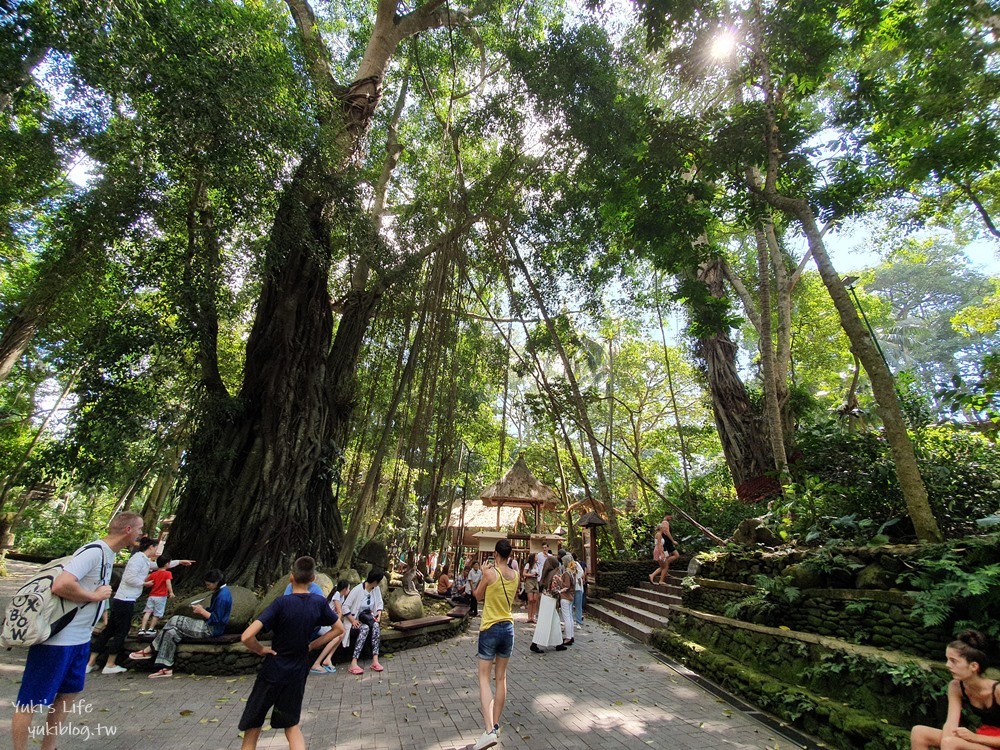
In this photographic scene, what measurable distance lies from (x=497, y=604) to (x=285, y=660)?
159cm

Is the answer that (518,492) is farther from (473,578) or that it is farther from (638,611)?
(638,611)

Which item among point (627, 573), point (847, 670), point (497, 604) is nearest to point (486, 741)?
point (497, 604)

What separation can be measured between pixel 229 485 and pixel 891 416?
26.5 feet

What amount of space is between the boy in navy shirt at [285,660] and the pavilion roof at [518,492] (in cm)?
1151

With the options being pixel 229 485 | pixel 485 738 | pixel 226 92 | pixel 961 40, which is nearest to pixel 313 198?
pixel 226 92

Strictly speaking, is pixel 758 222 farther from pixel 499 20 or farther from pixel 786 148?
pixel 499 20

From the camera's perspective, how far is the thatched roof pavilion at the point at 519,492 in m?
14.2

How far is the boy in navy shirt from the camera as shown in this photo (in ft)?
8.39

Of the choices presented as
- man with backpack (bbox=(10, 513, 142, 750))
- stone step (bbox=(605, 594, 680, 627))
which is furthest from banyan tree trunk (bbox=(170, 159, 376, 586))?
stone step (bbox=(605, 594, 680, 627))

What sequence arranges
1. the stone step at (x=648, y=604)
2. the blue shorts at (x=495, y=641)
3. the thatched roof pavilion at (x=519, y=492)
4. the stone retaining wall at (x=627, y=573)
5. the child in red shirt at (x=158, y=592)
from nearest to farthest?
the blue shorts at (x=495, y=641) → the child in red shirt at (x=158, y=592) → the stone step at (x=648, y=604) → the stone retaining wall at (x=627, y=573) → the thatched roof pavilion at (x=519, y=492)

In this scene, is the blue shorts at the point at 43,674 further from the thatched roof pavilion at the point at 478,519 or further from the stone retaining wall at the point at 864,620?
the thatched roof pavilion at the point at 478,519

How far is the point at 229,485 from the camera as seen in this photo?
6.96 meters

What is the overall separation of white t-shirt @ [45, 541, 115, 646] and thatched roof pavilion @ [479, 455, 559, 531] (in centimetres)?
1185

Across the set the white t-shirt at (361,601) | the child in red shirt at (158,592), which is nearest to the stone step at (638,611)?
the white t-shirt at (361,601)
